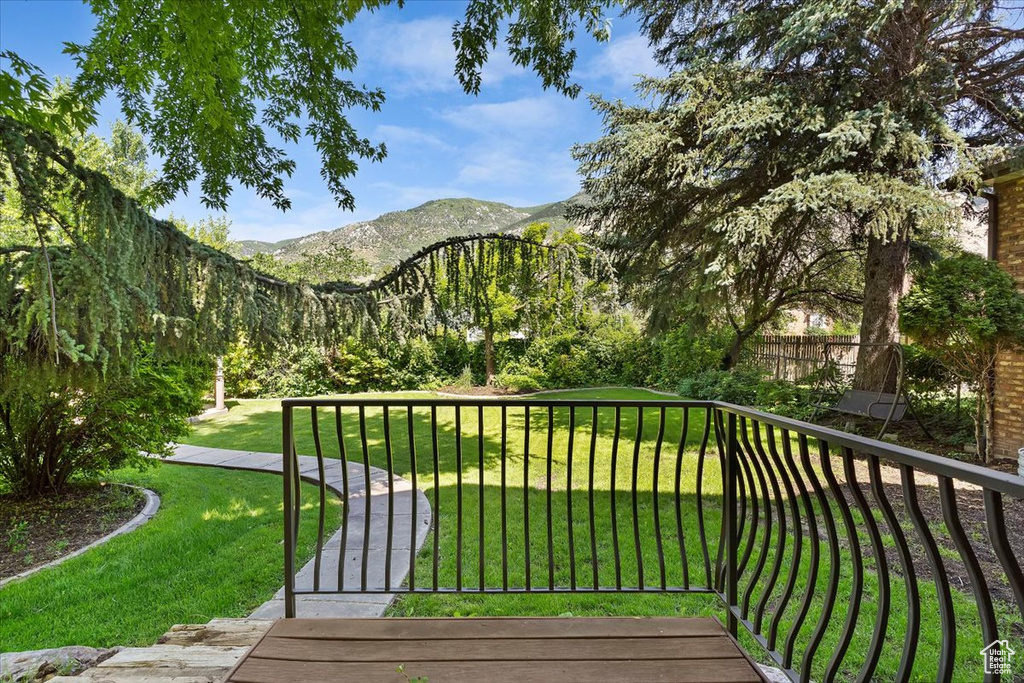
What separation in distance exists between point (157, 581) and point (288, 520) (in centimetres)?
163

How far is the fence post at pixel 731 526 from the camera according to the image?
78.1 inches

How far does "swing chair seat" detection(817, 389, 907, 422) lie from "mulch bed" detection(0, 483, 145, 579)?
7.77 meters

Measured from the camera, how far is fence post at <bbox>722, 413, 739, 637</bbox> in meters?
1.98

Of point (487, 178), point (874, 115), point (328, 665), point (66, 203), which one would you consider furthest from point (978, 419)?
point (487, 178)

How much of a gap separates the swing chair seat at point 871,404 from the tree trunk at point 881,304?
1.49 feet

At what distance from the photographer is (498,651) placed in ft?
5.74

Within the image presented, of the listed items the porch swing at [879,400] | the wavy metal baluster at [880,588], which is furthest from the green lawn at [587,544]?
the porch swing at [879,400]

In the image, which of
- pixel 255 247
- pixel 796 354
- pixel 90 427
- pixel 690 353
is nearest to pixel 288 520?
pixel 90 427

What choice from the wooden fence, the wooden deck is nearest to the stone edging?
the wooden deck

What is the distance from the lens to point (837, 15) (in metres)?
5.48

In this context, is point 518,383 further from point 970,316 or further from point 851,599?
point 851,599

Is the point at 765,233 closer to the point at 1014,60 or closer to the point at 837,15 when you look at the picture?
the point at 837,15

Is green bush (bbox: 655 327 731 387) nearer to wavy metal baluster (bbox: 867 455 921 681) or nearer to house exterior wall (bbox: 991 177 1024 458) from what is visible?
house exterior wall (bbox: 991 177 1024 458)

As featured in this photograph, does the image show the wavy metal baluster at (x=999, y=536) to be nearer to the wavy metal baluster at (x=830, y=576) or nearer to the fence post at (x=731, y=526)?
the wavy metal baluster at (x=830, y=576)
